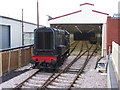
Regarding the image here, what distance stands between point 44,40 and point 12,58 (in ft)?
9.07

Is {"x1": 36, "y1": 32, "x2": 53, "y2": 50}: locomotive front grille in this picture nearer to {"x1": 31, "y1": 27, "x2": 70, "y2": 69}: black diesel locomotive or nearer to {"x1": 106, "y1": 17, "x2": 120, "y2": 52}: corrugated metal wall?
{"x1": 31, "y1": 27, "x2": 70, "y2": 69}: black diesel locomotive

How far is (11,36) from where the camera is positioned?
25531 millimetres

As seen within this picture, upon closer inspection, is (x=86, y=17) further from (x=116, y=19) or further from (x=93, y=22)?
(x=116, y=19)

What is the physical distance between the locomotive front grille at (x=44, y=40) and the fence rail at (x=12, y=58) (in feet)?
6.88

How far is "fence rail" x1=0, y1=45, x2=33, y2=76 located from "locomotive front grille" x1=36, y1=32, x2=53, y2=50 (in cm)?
210

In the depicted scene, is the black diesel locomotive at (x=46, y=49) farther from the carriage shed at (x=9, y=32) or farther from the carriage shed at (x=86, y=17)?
the carriage shed at (x=86, y=17)

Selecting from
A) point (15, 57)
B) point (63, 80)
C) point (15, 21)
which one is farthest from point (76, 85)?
point (15, 21)

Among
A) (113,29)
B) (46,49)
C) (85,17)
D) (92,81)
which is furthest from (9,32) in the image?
(92,81)

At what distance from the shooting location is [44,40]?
1455 cm

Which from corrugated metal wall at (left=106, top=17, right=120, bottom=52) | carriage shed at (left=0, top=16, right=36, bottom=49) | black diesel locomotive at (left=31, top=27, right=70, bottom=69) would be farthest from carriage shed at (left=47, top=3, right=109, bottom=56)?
black diesel locomotive at (left=31, top=27, right=70, bottom=69)

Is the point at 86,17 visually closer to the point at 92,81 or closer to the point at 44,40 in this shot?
the point at 44,40

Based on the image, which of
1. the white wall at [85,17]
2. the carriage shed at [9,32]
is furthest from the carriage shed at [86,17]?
the carriage shed at [9,32]

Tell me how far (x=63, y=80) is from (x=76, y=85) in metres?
1.37

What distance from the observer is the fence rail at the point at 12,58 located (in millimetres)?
13274
